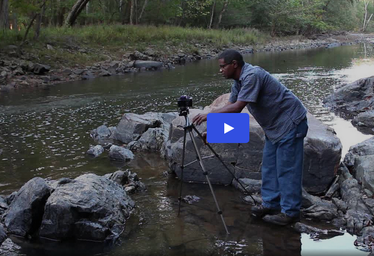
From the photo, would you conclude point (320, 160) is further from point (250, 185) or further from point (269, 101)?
point (269, 101)

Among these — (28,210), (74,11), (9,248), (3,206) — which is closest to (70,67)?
(74,11)

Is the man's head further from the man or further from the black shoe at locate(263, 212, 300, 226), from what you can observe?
Answer: the black shoe at locate(263, 212, 300, 226)

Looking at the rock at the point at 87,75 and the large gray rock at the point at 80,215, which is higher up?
the large gray rock at the point at 80,215

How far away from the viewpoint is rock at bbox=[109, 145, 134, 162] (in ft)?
25.8

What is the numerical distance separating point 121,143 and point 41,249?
4.84 meters

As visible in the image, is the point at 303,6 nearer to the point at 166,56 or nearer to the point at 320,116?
the point at 166,56

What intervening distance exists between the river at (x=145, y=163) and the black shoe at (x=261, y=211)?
120mm

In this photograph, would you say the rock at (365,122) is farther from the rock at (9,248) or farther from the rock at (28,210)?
the rock at (9,248)

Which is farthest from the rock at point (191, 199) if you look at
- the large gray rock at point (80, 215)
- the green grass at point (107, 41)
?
the green grass at point (107, 41)

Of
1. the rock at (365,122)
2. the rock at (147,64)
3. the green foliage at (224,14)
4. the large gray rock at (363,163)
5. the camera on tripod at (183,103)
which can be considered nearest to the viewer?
the camera on tripod at (183,103)

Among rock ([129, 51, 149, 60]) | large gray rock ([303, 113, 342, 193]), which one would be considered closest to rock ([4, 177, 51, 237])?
large gray rock ([303, 113, 342, 193])

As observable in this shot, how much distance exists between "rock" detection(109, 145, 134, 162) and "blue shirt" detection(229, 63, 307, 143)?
357cm

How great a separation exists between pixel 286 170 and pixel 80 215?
7.49 feet

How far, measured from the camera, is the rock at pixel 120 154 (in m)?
7.88
